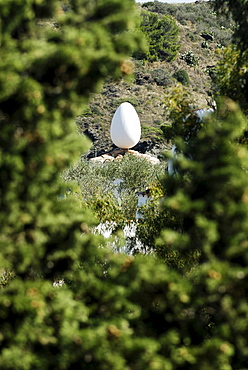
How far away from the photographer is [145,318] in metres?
4.56

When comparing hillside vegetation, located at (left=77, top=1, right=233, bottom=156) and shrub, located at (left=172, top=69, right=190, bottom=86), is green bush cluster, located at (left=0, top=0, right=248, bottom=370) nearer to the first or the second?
hillside vegetation, located at (left=77, top=1, right=233, bottom=156)

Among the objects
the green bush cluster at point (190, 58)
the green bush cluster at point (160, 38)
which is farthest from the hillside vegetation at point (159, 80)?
the green bush cluster at point (160, 38)

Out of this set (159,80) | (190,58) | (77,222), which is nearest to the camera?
(77,222)

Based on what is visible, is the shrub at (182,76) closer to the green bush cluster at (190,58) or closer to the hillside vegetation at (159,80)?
the hillside vegetation at (159,80)

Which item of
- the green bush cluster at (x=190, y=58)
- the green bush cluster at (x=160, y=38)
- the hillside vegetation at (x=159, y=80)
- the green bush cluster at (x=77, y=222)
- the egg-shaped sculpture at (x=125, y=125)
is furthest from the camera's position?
the green bush cluster at (x=190, y=58)

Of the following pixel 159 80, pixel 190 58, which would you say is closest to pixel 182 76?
pixel 159 80

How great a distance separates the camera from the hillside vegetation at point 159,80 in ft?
155

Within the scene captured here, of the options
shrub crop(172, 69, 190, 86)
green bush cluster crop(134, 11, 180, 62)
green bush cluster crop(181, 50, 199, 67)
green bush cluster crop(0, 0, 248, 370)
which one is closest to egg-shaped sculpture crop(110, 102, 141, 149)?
shrub crop(172, 69, 190, 86)

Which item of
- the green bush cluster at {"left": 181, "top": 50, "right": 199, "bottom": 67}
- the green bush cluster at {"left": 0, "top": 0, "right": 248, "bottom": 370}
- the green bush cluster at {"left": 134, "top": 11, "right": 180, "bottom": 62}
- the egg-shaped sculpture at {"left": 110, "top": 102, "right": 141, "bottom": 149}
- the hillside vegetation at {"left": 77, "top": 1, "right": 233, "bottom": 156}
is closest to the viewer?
the green bush cluster at {"left": 0, "top": 0, "right": 248, "bottom": 370}

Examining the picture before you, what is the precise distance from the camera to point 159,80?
181 feet

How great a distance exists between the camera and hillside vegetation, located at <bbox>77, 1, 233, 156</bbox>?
47188 mm

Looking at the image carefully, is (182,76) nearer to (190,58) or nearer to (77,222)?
(190,58)

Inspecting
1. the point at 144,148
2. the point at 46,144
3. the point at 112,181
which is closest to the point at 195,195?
the point at 46,144

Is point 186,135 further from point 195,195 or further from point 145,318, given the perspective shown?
point 145,318
